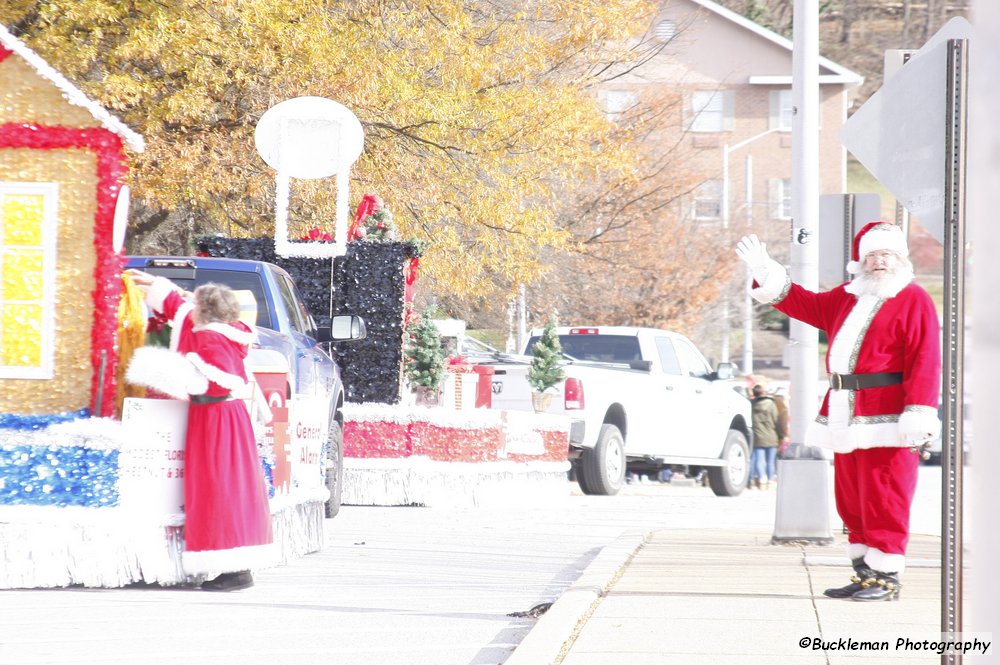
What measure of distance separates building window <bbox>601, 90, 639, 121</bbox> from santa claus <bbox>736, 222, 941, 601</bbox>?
21982 mm

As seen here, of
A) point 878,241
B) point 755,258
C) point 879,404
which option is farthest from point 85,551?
point 878,241

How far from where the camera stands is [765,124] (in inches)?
2229

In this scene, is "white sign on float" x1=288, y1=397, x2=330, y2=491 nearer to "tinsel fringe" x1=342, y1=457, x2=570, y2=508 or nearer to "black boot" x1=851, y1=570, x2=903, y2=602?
"black boot" x1=851, y1=570, x2=903, y2=602

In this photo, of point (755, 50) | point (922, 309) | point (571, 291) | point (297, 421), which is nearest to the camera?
point (922, 309)

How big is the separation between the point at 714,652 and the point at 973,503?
3785 millimetres

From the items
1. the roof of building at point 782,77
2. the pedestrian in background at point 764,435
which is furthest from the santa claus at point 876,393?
the roof of building at point 782,77

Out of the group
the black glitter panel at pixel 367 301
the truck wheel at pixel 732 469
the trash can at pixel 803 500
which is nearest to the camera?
the trash can at pixel 803 500

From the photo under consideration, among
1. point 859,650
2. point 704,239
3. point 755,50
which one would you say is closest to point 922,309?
point 859,650

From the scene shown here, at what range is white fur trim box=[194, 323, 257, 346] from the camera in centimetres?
764

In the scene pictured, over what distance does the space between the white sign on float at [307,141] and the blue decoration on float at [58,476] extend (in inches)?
165

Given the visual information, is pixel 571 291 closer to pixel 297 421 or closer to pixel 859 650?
pixel 297 421

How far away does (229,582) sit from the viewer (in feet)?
25.7

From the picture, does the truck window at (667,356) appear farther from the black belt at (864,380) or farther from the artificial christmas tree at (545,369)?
the black belt at (864,380)

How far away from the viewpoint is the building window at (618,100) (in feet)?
98.2
